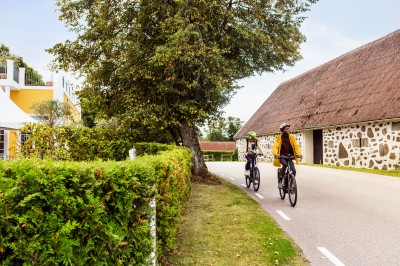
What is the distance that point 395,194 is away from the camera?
36.7 feet

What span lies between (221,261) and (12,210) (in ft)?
10.5

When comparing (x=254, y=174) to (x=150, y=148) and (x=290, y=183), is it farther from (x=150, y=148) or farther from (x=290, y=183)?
(x=150, y=148)

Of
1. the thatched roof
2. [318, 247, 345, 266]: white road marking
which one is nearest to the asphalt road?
[318, 247, 345, 266]: white road marking

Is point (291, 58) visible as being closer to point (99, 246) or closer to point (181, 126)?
point (181, 126)

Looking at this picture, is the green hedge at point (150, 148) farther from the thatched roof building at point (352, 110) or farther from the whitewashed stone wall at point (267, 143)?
the thatched roof building at point (352, 110)

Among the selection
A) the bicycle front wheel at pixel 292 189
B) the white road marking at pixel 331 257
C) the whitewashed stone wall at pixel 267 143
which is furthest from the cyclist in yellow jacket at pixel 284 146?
the whitewashed stone wall at pixel 267 143

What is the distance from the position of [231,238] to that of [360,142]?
1704 cm

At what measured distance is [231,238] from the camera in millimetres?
6805

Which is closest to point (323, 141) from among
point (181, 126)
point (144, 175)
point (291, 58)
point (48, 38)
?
point (291, 58)

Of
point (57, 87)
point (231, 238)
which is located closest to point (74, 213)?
point (231, 238)

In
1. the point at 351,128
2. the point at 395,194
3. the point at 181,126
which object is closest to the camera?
the point at 395,194

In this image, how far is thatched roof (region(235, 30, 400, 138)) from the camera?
2042cm

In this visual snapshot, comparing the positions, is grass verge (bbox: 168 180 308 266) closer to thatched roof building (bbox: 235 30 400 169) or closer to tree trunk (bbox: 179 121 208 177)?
tree trunk (bbox: 179 121 208 177)

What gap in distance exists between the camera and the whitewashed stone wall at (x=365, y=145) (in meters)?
19.3
